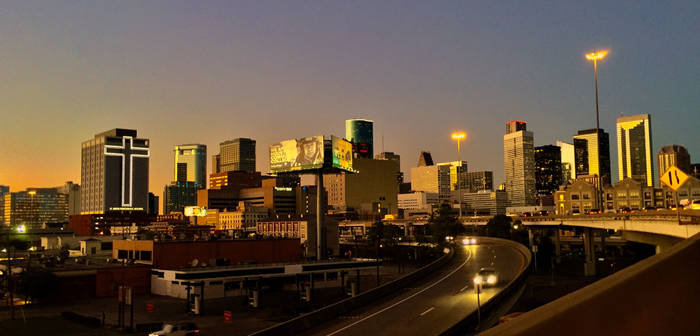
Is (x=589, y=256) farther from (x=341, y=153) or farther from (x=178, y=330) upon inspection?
(x=178, y=330)

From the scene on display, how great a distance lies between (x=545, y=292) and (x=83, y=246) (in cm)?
8826

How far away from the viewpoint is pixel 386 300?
5756cm

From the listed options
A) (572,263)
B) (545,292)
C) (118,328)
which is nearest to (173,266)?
(118,328)

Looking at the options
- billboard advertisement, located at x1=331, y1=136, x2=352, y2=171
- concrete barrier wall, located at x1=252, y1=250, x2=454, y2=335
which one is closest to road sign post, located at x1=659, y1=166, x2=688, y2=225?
concrete barrier wall, located at x1=252, y1=250, x2=454, y2=335

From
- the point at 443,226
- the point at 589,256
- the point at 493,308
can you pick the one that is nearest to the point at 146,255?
the point at 493,308

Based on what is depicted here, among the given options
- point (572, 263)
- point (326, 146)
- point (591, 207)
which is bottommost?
point (572, 263)

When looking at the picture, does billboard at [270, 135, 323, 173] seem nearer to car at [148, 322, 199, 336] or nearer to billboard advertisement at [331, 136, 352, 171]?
billboard advertisement at [331, 136, 352, 171]

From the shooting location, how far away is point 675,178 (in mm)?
30188

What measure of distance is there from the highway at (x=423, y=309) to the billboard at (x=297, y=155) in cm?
4596

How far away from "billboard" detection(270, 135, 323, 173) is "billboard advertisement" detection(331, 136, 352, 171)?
9.78ft

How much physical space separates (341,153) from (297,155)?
9.19 metres

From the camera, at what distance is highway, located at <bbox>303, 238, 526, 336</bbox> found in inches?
1714

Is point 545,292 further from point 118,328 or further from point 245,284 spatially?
point 118,328

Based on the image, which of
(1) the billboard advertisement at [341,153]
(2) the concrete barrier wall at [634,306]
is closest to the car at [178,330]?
(2) the concrete barrier wall at [634,306]
